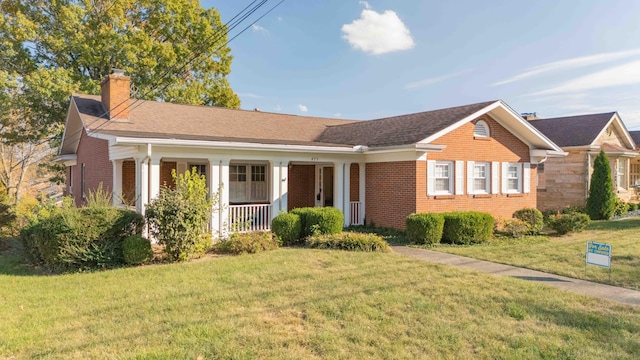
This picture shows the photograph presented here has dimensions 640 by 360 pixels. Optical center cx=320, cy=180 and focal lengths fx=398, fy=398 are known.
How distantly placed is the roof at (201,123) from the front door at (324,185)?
1.64 meters

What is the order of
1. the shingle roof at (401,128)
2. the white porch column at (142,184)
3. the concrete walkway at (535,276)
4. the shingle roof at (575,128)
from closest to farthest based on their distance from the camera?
the concrete walkway at (535,276), the white porch column at (142,184), the shingle roof at (401,128), the shingle roof at (575,128)

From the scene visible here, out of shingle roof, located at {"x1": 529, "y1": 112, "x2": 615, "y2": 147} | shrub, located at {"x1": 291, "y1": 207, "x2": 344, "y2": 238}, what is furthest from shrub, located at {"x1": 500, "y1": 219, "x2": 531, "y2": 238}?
shingle roof, located at {"x1": 529, "y1": 112, "x2": 615, "y2": 147}

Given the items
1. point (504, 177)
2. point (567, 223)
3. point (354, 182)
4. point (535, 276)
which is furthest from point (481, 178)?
point (535, 276)

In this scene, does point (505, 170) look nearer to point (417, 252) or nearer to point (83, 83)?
point (417, 252)

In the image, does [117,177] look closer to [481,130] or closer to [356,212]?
[356,212]

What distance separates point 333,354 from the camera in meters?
4.47

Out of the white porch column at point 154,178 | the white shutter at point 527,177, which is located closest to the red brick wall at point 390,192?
the white shutter at point 527,177

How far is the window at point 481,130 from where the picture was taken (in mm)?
14805

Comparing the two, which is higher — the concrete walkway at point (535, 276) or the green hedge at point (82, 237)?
the green hedge at point (82, 237)

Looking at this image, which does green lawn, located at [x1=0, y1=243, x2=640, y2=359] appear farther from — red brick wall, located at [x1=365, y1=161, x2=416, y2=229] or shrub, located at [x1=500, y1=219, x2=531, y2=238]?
shrub, located at [x1=500, y1=219, x2=531, y2=238]

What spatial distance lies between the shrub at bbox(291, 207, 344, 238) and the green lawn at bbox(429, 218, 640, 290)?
9.30 feet

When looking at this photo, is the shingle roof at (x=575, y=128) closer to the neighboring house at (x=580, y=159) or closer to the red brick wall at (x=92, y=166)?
the neighboring house at (x=580, y=159)

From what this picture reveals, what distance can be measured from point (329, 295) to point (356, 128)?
12.3m

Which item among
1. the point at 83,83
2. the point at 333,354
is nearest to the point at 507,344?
the point at 333,354
